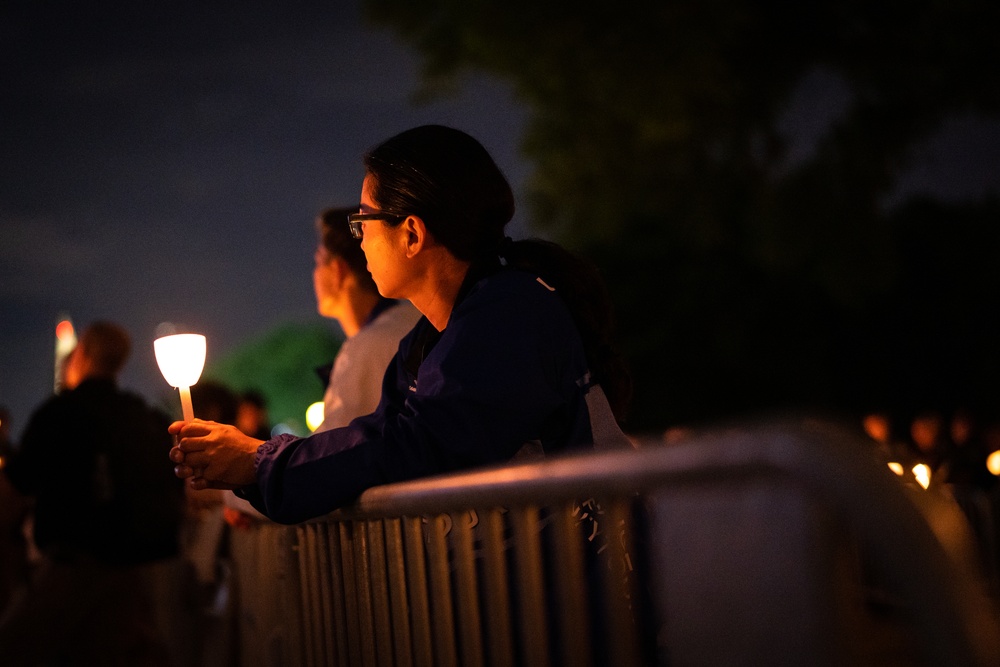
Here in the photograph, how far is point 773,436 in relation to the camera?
1.10 meters

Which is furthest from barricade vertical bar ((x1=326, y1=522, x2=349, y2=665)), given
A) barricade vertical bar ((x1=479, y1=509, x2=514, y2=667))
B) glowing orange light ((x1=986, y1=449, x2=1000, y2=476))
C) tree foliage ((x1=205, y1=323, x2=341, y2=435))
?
tree foliage ((x1=205, y1=323, x2=341, y2=435))

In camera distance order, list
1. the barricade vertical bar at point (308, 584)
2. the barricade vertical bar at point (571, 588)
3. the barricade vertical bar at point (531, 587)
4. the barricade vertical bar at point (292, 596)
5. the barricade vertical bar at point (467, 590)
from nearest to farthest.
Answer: the barricade vertical bar at point (571, 588) → the barricade vertical bar at point (531, 587) → the barricade vertical bar at point (467, 590) → the barricade vertical bar at point (308, 584) → the barricade vertical bar at point (292, 596)

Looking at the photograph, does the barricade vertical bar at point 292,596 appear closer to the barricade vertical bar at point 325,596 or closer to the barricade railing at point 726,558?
the barricade vertical bar at point 325,596

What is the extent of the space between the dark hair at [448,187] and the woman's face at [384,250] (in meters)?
0.06

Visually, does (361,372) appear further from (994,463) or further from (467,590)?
(994,463)

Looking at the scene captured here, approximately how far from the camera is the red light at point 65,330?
44.8ft

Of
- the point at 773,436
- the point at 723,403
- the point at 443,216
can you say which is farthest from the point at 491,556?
the point at 723,403

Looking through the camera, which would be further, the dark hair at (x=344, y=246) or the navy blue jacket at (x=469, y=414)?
the dark hair at (x=344, y=246)

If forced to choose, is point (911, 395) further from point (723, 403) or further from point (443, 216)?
point (443, 216)

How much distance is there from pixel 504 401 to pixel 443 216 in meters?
0.65

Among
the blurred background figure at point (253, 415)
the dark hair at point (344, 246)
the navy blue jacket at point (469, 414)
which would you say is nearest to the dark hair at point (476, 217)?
the navy blue jacket at point (469, 414)

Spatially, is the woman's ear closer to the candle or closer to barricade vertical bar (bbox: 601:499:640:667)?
the candle

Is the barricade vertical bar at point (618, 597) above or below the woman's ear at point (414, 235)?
below

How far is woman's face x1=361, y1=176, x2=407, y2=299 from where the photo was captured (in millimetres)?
2803
